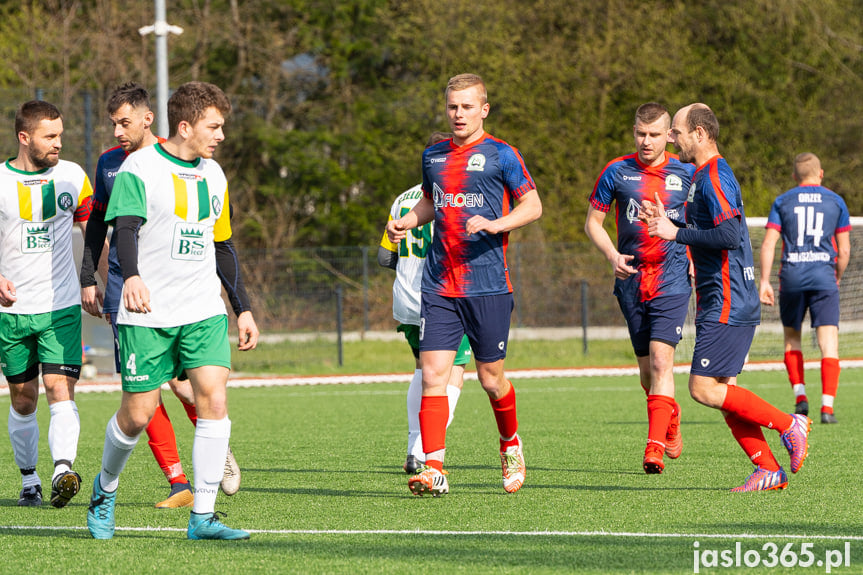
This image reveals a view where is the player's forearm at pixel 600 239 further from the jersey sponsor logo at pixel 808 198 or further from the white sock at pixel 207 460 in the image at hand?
the jersey sponsor logo at pixel 808 198

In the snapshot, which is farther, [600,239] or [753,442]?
[600,239]

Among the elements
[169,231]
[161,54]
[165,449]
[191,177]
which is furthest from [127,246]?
[161,54]

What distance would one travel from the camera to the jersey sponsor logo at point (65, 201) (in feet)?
21.5

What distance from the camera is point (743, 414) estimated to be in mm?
6441

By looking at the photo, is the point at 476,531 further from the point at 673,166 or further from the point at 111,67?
the point at 111,67

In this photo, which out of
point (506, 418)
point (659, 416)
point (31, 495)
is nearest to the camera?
point (31, 495)

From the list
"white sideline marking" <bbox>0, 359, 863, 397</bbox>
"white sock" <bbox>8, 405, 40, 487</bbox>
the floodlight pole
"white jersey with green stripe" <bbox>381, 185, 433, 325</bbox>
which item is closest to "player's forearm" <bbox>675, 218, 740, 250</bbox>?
"white jersey with green stripe" <bbox>381, 185, 433, 325</bbox>

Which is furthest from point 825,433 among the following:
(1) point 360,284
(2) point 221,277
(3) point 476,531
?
(1) point 360,284

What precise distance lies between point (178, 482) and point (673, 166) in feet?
11.5

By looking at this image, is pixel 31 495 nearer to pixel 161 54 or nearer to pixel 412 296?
pixel 412 296

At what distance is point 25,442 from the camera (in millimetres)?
6492

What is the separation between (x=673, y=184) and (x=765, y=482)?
1926mm

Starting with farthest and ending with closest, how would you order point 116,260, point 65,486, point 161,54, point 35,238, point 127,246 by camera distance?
point 161,54 → point 35,238 → point 116,260 → point 65,486 → point 127,246

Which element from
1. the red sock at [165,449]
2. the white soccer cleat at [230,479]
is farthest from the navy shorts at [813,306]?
the red sock at [165,449]
